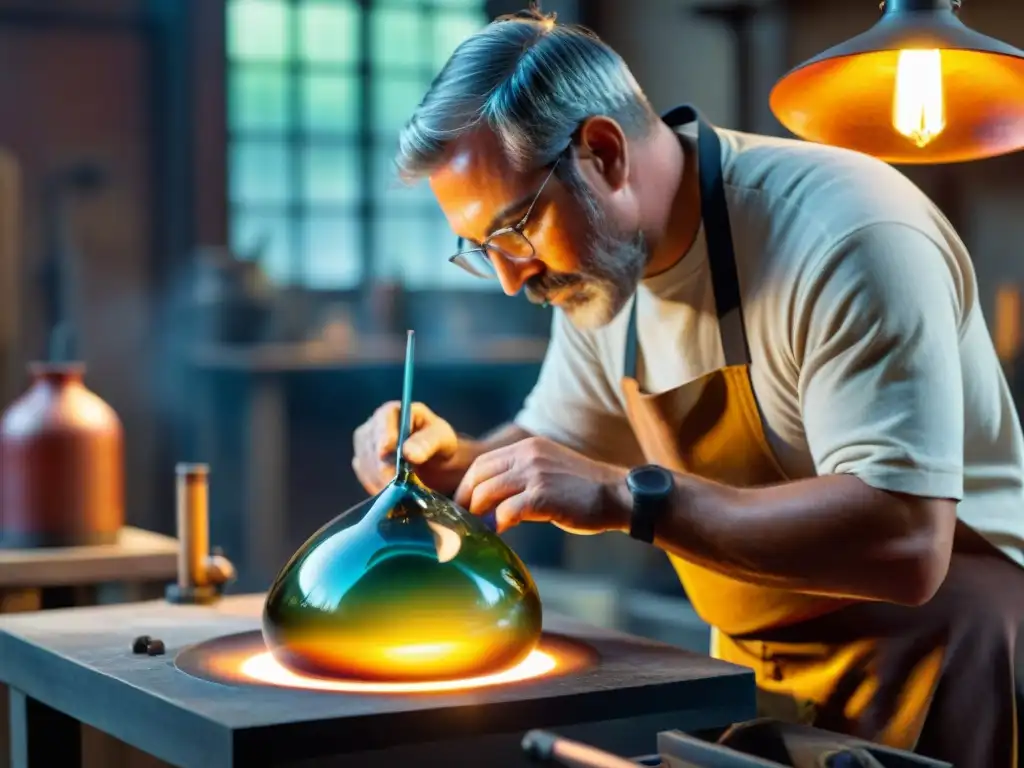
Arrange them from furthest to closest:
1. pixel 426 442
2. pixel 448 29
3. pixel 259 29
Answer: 1. pixel 448 29
2. pixel 259 29
3. pixel 426 442

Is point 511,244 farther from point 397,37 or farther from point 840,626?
point 397,37

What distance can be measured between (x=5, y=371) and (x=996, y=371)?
13.3ft

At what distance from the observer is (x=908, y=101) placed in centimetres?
211

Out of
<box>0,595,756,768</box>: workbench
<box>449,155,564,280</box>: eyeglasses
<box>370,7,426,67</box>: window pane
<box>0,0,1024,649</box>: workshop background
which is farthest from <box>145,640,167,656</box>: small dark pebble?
<box>370,7,426,67</box>: window pane

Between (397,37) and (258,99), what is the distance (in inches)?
29.3

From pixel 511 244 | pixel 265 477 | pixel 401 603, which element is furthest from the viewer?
pixel 265 477

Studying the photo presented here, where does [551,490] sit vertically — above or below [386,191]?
below

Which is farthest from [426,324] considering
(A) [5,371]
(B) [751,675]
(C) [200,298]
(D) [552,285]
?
(B) [751,675]

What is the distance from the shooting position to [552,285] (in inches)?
87.0

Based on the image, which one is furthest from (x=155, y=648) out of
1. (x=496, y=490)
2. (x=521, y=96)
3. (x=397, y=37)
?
(x=397, y=37)

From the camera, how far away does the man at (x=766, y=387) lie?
1904mm

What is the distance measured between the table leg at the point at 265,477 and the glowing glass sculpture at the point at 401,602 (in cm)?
472

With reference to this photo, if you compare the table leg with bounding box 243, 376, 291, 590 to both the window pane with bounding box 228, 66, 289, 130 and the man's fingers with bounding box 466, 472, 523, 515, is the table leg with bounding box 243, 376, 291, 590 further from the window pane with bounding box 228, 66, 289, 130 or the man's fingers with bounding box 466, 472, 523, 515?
the man's fingers with bounding box 466, 472, 523, 515

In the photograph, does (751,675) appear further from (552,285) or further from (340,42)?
(340,42)
